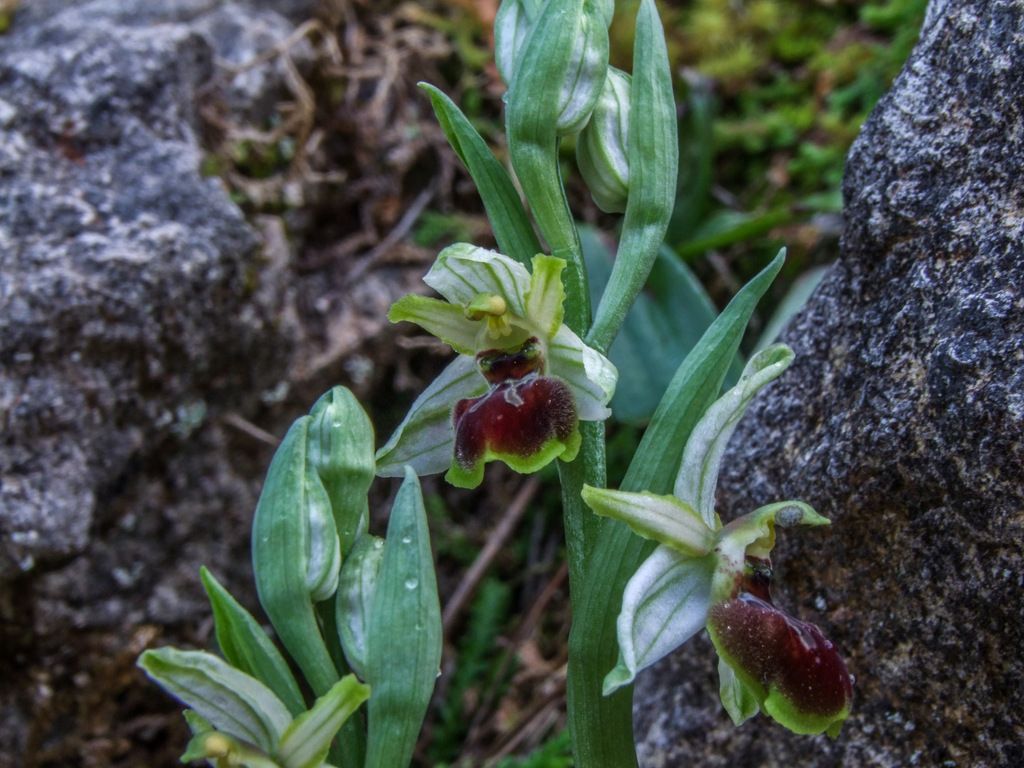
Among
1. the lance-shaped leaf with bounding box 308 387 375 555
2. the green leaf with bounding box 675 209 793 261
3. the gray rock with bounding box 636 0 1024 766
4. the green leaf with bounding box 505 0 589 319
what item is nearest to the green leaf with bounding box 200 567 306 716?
the lance-shaped leaf with bounding box 308 387 375 555

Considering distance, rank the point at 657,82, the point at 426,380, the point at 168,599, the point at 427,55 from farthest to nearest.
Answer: the point at 427,55 → the point at 426,380 → the point at 168,599 → the point at 657,82

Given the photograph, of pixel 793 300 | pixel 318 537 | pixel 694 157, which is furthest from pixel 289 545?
pixel 694 157

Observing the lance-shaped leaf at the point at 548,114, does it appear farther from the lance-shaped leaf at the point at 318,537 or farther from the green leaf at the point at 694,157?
the green leaf at the point at 694,157

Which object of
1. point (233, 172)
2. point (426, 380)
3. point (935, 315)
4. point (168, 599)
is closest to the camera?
point (935, 315)

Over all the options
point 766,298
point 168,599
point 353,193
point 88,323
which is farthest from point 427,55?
point 168,599

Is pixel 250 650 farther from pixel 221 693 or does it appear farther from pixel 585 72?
pixel 585 72

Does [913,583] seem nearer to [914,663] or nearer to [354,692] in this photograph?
[914,663]
